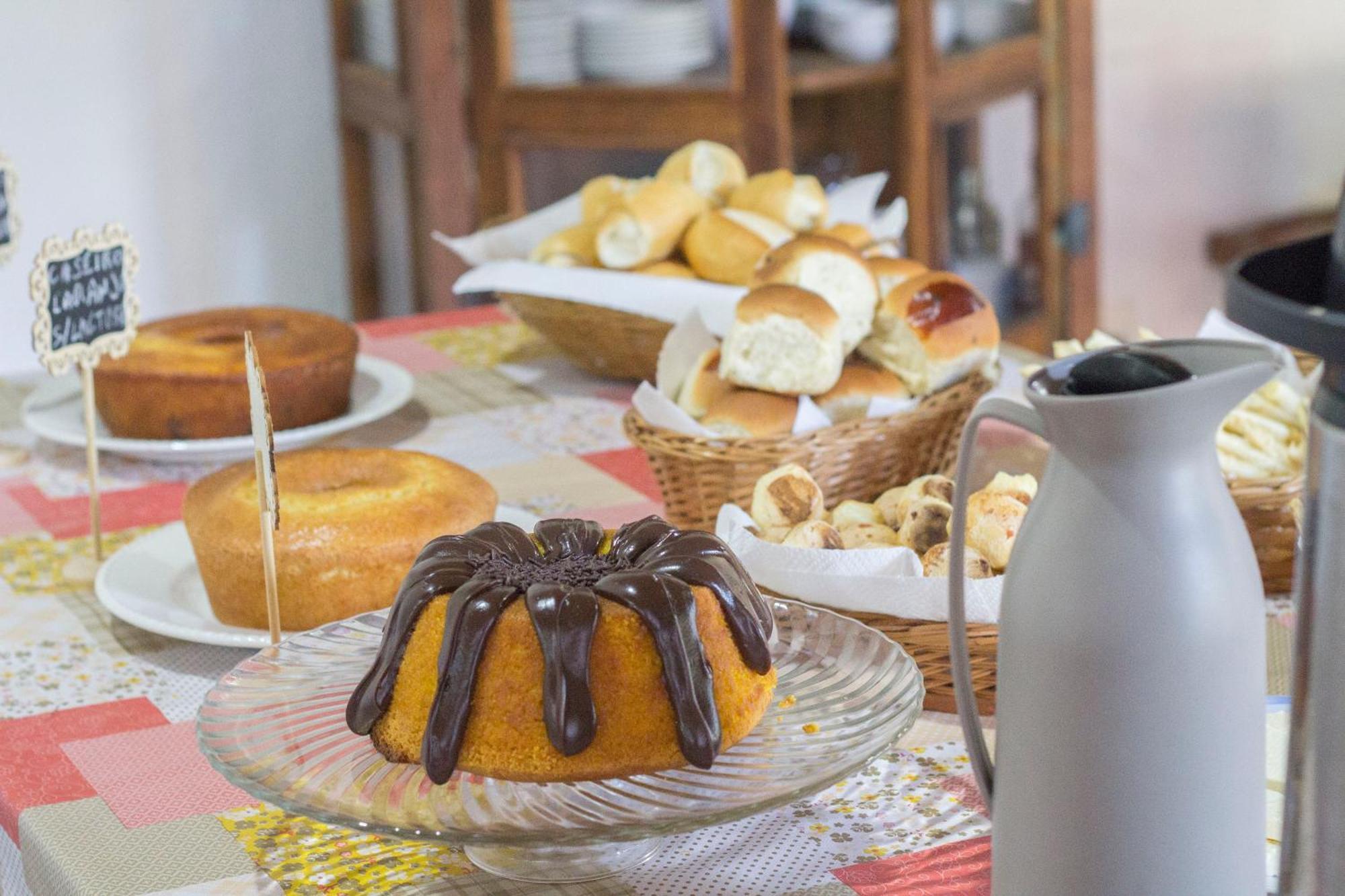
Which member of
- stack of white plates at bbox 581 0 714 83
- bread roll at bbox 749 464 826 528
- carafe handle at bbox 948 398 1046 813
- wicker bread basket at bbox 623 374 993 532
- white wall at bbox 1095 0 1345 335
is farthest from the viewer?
white wall at bbox 1095 0 1345 335

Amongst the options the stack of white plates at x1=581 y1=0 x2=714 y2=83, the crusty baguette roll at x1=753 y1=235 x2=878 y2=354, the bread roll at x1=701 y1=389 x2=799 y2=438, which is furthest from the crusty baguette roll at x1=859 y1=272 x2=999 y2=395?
the stack of white plates at x1=581 y1=0 x2=714 y2=83

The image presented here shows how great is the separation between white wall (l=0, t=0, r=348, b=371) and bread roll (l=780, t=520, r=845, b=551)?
2420mm

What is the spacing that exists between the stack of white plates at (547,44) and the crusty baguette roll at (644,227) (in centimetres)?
127

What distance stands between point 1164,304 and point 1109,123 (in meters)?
0.51

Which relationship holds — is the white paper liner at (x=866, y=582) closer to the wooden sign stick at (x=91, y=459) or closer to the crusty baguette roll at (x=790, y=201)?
the wooden sign stick at (x=91, y=459)

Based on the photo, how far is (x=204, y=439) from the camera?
1.48 meters

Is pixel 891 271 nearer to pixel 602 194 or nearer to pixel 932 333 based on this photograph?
pixel 932 333

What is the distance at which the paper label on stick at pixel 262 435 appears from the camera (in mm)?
960

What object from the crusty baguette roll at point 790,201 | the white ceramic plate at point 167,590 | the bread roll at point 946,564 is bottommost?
the white ceramic plate at point 167,590

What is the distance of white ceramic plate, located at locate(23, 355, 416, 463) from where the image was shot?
1454mm

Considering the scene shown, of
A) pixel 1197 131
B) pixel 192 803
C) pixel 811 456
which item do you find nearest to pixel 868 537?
pixel 811 456

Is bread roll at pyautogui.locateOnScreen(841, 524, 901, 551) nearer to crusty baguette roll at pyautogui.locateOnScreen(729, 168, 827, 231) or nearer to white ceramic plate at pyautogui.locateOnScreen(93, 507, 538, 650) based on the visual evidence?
white ceramic plate at pyautogui.locateOnScreen(93, 507, 538, 650)

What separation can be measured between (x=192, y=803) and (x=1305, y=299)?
25.0 inches

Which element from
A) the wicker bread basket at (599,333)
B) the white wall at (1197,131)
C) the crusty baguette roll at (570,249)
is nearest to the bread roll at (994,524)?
the wicker bread basket at (599,333)
